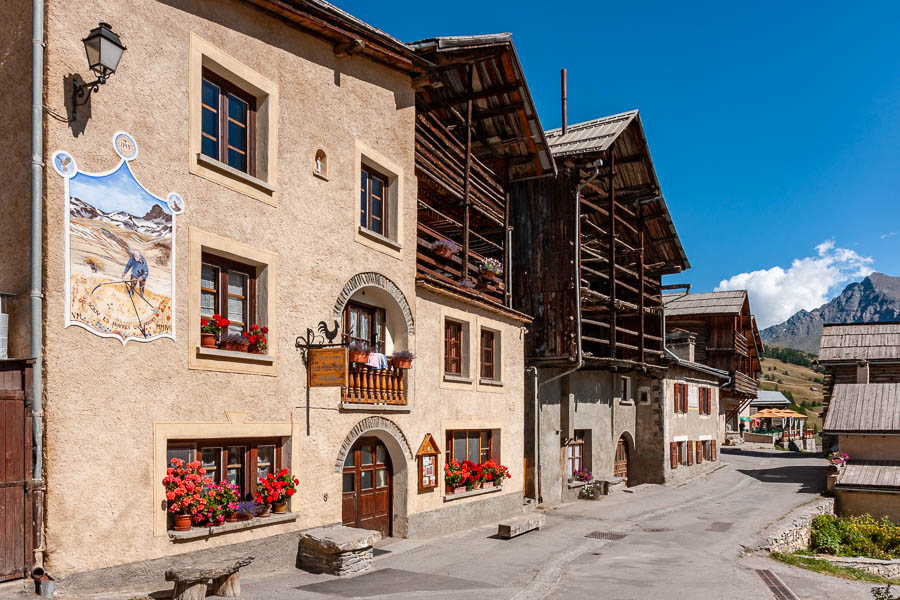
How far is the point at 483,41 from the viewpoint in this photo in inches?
677

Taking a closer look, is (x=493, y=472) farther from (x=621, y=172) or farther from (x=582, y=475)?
(x=621, y=172)

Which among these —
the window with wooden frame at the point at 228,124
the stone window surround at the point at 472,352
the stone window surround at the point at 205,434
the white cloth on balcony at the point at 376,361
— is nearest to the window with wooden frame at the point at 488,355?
the stone window surround at the point at 472,352

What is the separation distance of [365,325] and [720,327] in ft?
122

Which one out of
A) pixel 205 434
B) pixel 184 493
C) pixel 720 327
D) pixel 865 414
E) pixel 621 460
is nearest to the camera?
pixel 184 493

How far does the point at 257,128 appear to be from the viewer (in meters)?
12.0

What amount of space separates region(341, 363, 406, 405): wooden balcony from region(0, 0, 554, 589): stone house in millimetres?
57

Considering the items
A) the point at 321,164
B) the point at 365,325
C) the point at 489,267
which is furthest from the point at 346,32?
the point at 489,267

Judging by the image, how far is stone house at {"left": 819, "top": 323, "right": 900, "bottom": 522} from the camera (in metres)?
24.9

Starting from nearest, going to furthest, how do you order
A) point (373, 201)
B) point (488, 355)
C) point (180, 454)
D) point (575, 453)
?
1. point (180, 454)
2. point (373, 201)
3. point (488, 355)
4. point (575, 453)

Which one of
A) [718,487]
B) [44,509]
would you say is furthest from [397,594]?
[718,487]

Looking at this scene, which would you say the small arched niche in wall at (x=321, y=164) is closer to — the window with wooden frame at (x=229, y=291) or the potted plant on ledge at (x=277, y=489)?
the window with wooden frame at (x=229, y=291)

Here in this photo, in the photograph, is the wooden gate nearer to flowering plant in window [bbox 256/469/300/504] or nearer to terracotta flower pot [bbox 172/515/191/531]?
terracotta flower pot [bbox 172/515/191/531]

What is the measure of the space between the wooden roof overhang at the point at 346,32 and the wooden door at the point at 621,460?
18950 mm

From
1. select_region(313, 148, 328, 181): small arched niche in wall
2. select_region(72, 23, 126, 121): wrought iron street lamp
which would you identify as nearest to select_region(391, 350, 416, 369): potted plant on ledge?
select_region(313, 148, 328, 181): small arched niche in wall
